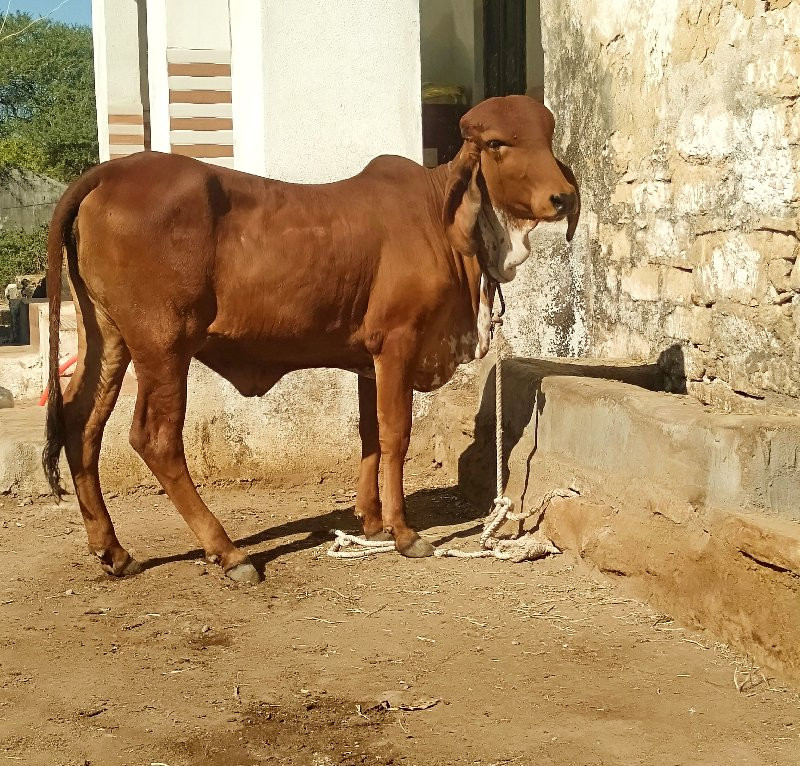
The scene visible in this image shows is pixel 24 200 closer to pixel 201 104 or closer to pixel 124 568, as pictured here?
pixel 201 104

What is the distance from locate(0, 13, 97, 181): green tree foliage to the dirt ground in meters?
18.2

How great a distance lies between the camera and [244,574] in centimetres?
429

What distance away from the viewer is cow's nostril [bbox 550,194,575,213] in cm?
418

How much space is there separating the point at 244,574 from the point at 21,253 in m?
15.7

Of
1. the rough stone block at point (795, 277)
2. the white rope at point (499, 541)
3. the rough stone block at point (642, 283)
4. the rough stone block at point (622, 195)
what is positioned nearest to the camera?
the rough stone block at point (795, 277)

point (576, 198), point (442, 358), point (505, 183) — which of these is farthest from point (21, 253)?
point (576, 198)

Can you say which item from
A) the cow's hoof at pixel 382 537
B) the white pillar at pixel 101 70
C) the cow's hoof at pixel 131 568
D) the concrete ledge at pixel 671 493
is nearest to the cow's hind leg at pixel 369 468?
the cow's hoof at pixel 382 537

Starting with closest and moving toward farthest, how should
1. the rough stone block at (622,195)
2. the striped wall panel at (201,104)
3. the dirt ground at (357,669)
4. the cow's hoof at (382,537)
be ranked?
the dirt ground at (357,669), the cow's hoof at (382,537), the rough stone block at (622,195), the striped wall panel at (201,104)

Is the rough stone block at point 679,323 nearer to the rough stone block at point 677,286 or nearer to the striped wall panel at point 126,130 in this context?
the rough stone block at point 677,286

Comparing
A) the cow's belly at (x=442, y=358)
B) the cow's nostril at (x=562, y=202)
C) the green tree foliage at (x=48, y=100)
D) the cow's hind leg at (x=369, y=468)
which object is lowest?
the cow's hind leg at (x=369, y=468)

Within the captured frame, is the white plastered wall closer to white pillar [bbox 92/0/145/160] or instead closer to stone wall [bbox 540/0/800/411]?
stone wall [bbox 540/0/800/411]

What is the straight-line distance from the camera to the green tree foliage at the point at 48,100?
23156mm

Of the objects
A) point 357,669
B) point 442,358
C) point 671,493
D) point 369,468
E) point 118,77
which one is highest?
point 118,77

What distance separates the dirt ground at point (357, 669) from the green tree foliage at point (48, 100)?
18.2 metres
